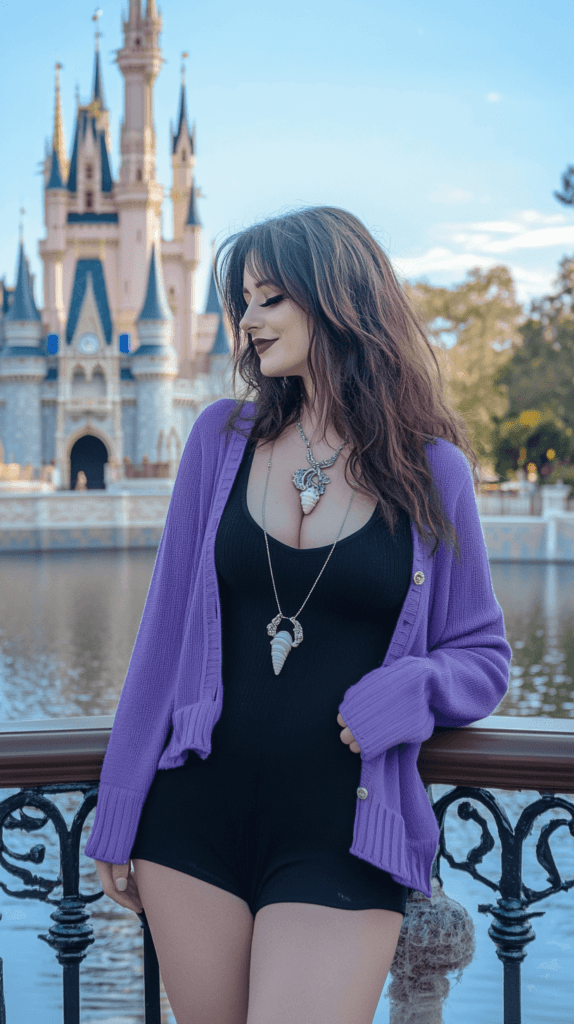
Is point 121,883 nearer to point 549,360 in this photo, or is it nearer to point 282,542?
point 282,542

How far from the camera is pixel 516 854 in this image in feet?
5.25

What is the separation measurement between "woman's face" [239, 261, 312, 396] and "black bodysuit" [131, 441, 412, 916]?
0.27m

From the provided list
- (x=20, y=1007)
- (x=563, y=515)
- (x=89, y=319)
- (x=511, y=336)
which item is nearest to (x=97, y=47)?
(x=89, y=319)

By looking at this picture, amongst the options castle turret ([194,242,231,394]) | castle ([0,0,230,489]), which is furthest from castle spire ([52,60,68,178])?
castle turret ([194,242,231,394])

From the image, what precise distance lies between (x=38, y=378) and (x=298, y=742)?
4654cm

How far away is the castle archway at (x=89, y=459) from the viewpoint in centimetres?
4716

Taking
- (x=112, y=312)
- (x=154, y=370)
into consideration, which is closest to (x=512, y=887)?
(x=154, y=370)

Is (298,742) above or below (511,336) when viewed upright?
below

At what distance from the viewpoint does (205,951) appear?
4.79 feet

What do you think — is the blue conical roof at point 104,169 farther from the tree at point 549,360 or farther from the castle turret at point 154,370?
the tree at point 549,360

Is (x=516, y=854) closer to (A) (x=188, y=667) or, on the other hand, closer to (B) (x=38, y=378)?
(A) (x=188, y=667)

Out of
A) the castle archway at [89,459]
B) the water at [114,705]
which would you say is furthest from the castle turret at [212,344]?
the water at [114,705]

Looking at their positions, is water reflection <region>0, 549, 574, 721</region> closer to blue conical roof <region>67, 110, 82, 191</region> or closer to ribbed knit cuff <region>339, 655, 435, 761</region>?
ribbed knit cuff <region>339, 655, 435, 761</region>

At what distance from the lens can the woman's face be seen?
1.65 meters
